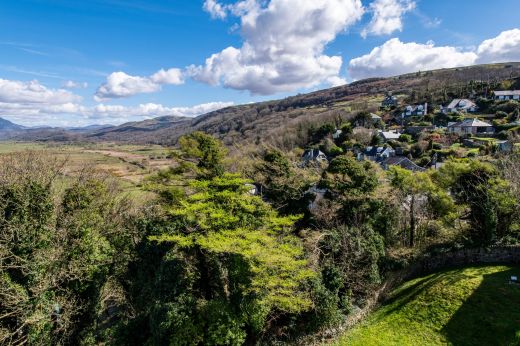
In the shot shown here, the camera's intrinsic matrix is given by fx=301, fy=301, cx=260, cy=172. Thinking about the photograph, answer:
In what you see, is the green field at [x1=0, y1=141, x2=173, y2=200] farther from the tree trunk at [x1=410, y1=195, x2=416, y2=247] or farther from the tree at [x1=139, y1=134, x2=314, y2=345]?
the tree trunk at [x1=410, y1=195, x2=416, y2=247]

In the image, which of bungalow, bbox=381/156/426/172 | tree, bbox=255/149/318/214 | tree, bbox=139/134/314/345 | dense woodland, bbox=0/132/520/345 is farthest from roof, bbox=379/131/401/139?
tree, bbox=139/134/314/345

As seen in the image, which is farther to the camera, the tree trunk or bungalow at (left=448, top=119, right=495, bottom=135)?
bungalow at (left=448, top=119, right=495, bottom=135)

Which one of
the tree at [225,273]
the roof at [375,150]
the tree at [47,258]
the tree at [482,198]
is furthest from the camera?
the roof at [375,150]

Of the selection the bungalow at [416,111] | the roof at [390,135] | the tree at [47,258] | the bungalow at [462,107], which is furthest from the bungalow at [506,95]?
the tree at [47,258]

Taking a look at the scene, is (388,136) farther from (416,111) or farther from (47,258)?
(47,258)

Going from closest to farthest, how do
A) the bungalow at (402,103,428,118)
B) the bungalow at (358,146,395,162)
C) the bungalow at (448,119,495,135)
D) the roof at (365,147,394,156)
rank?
the bungalow at (358,146,395,162) → the roof at (365,147,394,156) → the bungalow at (448,119,495,135) → the bungalow at (402,103,428,118)

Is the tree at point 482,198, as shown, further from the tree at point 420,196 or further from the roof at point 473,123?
the roof at point 473,123

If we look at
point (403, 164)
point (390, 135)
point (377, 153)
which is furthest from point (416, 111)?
point (403, 164)
